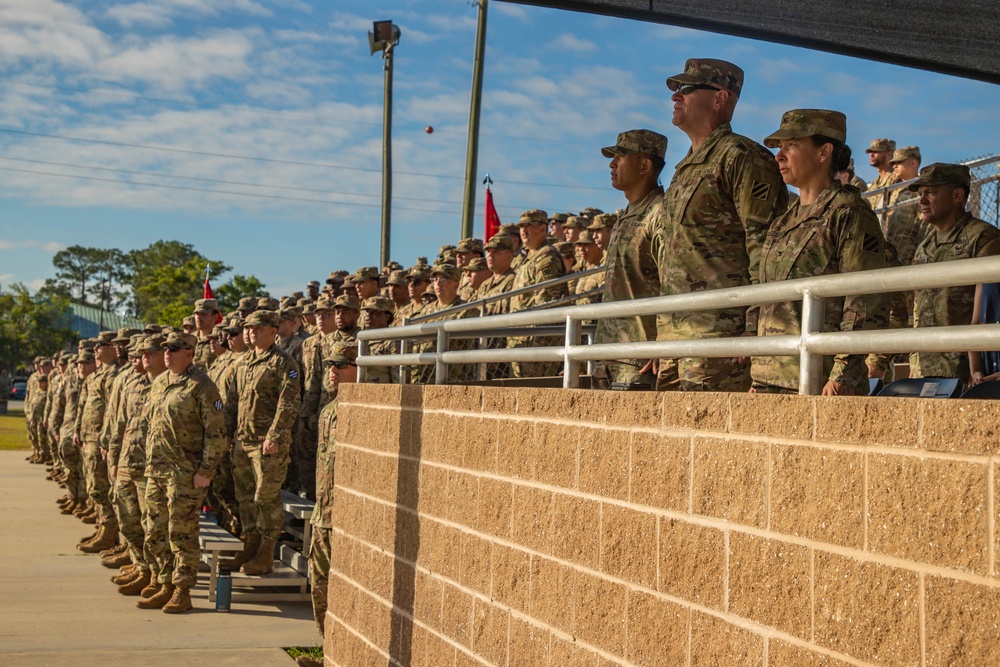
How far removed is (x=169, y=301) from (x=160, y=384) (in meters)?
49.7

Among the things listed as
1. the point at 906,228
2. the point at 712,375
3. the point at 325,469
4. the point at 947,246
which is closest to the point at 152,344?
the point at 325,469

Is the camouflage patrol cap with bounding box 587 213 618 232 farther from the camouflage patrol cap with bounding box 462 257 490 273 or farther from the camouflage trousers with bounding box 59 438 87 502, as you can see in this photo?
the camouflage trousers with bounding box 59 438 87 502

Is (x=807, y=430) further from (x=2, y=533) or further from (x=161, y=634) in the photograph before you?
(x=2, y=533)

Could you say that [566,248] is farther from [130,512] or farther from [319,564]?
[130,512]

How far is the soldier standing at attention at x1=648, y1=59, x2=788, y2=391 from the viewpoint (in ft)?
15.1

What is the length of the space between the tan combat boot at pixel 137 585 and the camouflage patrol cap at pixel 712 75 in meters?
9.10

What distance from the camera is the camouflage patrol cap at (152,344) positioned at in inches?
476

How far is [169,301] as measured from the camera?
195ft

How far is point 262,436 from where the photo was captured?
12.1m

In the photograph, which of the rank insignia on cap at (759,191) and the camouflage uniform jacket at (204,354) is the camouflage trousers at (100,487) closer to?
the camouflage uniform jacket at (204,354)

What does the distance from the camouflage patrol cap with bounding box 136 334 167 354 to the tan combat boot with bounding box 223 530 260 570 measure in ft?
6.95

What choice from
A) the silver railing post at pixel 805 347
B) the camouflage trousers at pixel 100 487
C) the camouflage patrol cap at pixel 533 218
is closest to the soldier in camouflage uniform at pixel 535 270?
the camouflage patrol cap at pixel 533 218

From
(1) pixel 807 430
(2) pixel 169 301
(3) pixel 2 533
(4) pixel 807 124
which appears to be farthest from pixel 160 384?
(2) pixel 169 301

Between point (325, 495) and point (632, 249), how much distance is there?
14.4 feet
